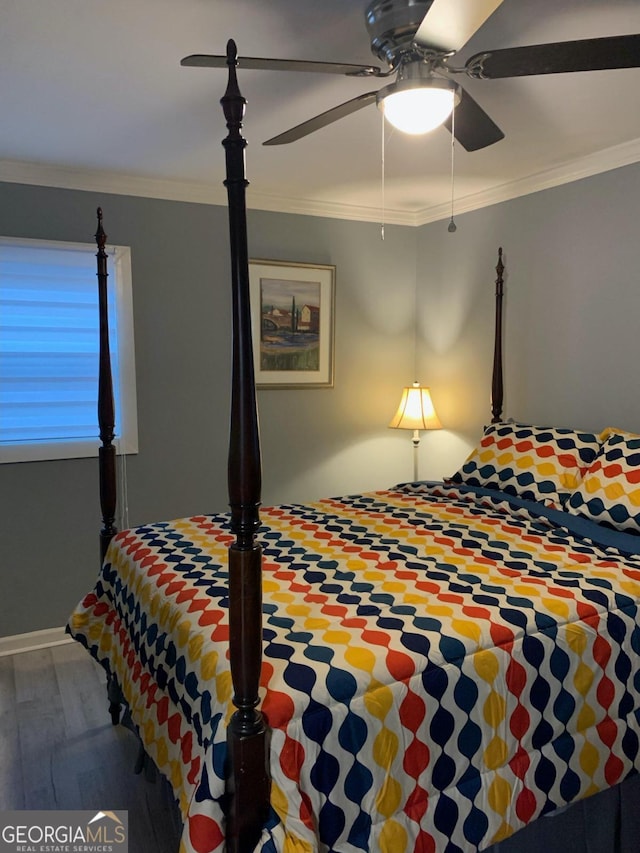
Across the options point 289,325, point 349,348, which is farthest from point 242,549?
point 349,348

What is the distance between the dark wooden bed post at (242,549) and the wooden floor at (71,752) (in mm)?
821

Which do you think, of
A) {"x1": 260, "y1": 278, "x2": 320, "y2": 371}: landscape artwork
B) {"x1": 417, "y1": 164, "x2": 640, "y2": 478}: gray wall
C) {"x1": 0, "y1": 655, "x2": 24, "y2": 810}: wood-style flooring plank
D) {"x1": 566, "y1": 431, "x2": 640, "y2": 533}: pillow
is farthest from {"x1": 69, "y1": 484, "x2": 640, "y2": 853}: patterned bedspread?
{"x1": 260, "y1": 278, "x2": 320, "y2": 371}: landscape artwork

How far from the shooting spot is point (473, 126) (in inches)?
78.2

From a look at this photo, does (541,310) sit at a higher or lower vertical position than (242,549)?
higher

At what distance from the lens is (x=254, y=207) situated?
372cm

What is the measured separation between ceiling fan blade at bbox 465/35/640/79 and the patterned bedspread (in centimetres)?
140

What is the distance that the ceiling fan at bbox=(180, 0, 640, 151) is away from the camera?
4.68 feet

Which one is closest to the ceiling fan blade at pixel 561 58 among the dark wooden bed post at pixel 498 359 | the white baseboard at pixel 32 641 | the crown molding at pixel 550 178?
the crown molding at pixel 550 178

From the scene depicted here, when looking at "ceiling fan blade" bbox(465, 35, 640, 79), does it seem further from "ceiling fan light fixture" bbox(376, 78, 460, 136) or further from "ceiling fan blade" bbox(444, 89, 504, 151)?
"ceiling fan blade" bbox(444, 89, 504, 151)

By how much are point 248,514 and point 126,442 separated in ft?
7.77

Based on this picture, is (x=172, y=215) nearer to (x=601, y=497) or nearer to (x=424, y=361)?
(x=424, y=361)

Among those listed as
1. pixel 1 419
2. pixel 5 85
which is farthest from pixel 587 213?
pixel 1 419

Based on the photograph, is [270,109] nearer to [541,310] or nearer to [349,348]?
[541,310]

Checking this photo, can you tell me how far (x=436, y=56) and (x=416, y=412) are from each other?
2.50 m
